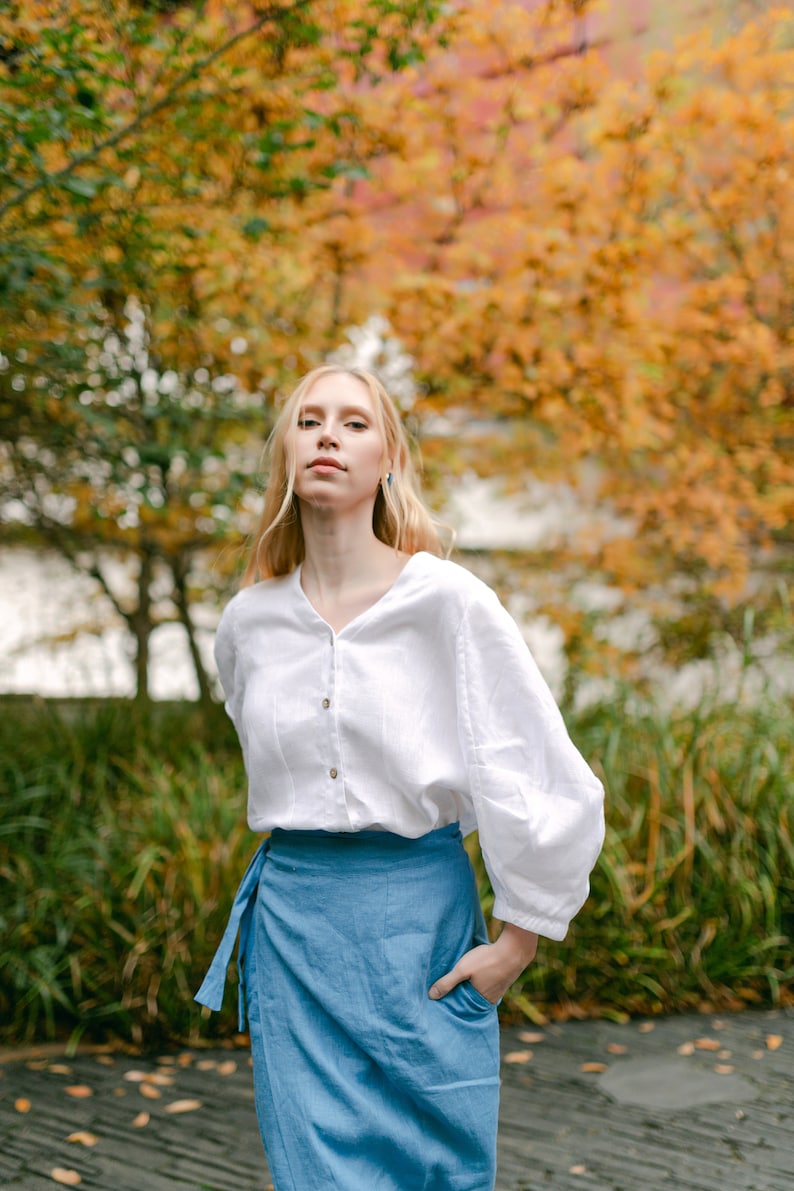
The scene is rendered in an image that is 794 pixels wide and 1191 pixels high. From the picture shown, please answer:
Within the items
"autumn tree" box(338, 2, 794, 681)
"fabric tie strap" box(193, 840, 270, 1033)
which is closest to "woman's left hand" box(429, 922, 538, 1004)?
"fabric tie strap" box(193, 840, 270, 1033)

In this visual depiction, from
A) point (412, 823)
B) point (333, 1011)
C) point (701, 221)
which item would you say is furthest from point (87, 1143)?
point (701, 221)

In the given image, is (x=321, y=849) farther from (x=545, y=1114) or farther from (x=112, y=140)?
(x=112, y=140)

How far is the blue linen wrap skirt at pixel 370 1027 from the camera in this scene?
177cm

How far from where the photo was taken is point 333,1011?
5.92 feet

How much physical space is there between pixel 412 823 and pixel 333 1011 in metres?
0.33

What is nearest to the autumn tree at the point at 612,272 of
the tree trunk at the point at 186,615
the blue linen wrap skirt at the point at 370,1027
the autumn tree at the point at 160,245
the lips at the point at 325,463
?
the autumn tree at the point at 160,245

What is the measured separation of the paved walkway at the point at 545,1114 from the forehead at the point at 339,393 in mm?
2017

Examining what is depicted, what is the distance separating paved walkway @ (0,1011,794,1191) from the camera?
285cm

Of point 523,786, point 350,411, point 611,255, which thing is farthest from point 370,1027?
point 611,255

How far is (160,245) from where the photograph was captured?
12.0 feet

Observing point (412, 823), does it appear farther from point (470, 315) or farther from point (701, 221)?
point (701, 221)

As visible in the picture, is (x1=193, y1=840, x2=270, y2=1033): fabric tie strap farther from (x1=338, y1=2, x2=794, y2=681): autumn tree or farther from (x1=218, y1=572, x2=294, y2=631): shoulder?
(x1=338, y1=2, x2=794, y2=681): autumn tree

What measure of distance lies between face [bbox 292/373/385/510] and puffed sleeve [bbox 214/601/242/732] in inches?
13.2

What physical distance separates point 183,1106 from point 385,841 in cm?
182
